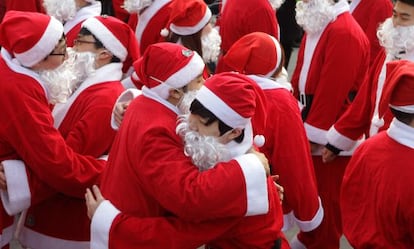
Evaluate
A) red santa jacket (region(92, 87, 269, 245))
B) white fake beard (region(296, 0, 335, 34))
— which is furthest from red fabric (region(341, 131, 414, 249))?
white fake beard (region(296, 0, 335, 34))

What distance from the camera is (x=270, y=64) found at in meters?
3.46

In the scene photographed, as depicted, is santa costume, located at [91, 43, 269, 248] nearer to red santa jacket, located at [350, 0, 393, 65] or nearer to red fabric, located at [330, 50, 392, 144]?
red fabric, located at [330, 50, 392, 144]

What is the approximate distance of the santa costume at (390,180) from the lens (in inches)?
100

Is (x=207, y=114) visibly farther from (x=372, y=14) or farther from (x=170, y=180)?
(x=372, y=14)

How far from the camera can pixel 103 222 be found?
2.61 meters

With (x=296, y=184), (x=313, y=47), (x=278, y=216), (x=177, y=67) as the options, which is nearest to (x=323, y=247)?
(x=296, y=184)

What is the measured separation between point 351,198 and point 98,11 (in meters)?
2.50

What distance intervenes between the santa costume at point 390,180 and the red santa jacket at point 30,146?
125 centimetres

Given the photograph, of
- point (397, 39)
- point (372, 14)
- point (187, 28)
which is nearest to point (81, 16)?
point (187, 28)

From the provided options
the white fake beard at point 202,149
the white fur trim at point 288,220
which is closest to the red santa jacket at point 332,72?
the white fur trim at point 288,220

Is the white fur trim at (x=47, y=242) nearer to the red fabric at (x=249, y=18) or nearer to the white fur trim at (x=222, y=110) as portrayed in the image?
the white fur trim at (x=222, y=110)

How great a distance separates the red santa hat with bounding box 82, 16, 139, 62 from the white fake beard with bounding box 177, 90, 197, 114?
3.12 ft

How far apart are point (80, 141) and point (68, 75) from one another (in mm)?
325

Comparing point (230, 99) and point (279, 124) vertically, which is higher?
point (230, 99)
